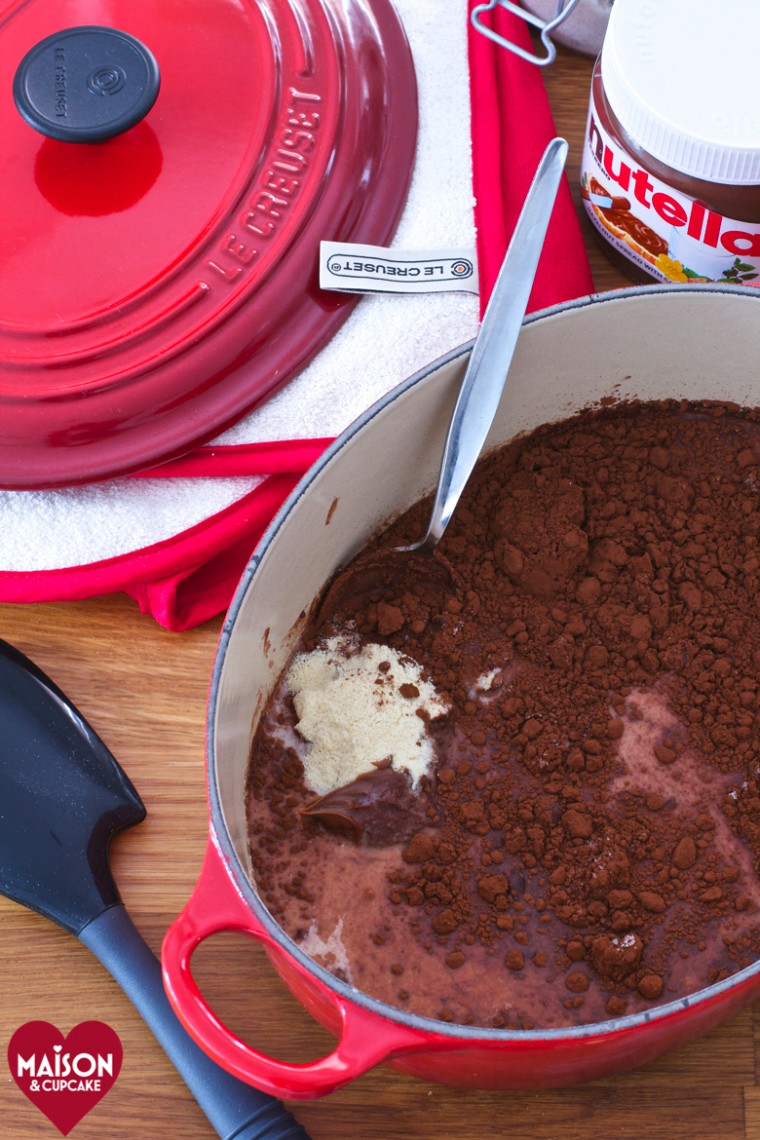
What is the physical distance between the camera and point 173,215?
2.29ft

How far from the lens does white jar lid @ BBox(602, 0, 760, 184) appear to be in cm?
60

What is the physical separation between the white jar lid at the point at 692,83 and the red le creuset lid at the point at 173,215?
0.16m

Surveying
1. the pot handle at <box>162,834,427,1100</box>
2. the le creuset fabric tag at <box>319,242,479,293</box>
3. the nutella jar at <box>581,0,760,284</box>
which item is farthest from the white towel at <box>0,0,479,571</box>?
the pot handle at <box>162,834,427,1100</box>

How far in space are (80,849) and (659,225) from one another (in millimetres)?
496

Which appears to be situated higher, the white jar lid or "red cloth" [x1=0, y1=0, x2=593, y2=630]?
the white jar lid

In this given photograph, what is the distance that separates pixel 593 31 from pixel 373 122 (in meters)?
0.18

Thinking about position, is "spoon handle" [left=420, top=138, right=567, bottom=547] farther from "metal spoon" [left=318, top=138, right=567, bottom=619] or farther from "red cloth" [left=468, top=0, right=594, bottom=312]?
"red cloth" [left=468, top=0, right=594, bottom=312]

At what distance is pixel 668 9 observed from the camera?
625 millimetres

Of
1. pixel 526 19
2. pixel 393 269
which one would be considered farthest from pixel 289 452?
pixel 526 19

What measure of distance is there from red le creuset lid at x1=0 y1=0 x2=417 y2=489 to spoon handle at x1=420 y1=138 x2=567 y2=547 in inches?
5.4

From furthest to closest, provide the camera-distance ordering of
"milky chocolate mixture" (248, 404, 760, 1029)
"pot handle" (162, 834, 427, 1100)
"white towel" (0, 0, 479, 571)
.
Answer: "white towel" (0, 0, 479, 571) → "milky chocolate mixture" (248, 404, 760, 1029) → "pot handle" (162, 834, 427, 1100)

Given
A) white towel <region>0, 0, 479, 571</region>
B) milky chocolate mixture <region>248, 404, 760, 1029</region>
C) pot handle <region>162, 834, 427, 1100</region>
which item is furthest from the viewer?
white towel <region>0, 0, 479, 571</region>


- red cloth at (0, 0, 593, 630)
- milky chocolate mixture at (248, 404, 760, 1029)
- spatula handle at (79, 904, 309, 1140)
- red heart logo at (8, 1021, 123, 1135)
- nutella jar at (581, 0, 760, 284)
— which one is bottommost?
red heart logo at (8, 1021, 123, 1135)

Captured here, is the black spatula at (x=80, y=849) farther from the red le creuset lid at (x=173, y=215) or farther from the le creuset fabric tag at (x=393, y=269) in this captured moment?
the le creuset fabric tag at (x=393, y=269)
